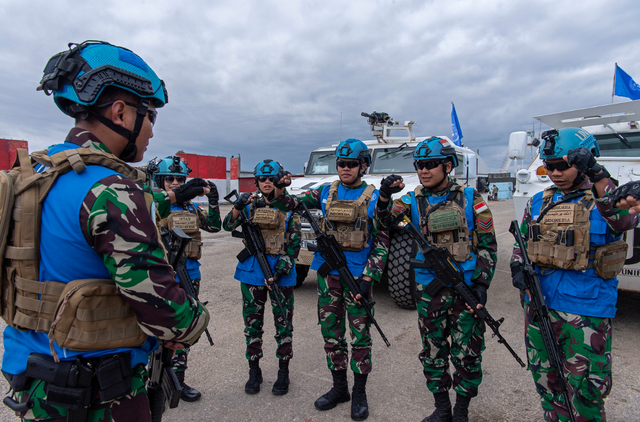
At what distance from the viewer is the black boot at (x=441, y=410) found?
247 centimetres

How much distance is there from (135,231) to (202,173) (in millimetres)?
21286

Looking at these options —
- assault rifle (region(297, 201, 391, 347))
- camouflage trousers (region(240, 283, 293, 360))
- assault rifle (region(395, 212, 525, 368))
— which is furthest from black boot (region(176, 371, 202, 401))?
assault rifle (region(395, 212, 525, 368))

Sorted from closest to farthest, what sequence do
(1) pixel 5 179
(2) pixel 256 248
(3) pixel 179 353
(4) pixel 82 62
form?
1. (1) pixel 5 179
2. (4) pixel 82 62
3. (3) pixel 179 353
4. (2) pixel 256 248

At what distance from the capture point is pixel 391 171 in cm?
582

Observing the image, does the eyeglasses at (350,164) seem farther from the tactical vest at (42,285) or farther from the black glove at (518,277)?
the tactical vest at (42,285)

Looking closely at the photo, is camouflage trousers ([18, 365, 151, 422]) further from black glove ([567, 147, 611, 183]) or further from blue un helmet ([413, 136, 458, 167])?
black glove ([567, 147, 611, 183])

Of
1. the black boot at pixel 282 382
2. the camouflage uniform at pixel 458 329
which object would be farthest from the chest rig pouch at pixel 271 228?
the camouflage uniform at pixel 458 329

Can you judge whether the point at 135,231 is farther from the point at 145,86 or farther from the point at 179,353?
the point at 179,353

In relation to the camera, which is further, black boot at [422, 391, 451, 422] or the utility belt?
black boot at [422, 391, 451, 422]

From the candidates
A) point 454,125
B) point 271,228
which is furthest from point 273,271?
point 454,125

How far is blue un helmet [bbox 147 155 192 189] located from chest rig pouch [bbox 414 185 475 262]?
86.8 inches

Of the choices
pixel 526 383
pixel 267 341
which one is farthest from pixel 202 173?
pixel 526 383

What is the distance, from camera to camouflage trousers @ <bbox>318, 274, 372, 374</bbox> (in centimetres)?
276

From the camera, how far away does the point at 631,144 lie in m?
4.38
